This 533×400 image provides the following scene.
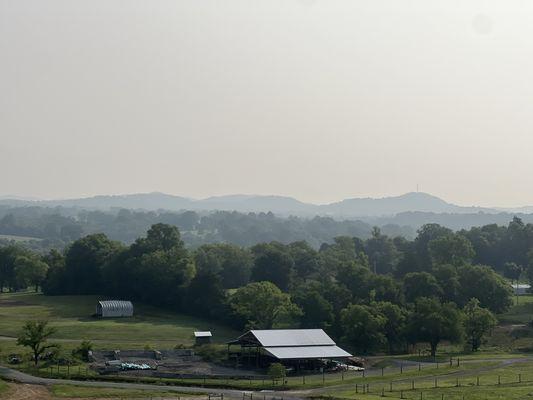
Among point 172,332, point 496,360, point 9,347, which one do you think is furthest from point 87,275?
point 496,360

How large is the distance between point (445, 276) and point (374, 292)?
14.4m

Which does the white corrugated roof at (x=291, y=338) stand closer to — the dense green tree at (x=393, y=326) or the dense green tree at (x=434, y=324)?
the dense green tree at (x=434, y=324)

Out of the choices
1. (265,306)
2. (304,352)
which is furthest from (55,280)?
(304,352)

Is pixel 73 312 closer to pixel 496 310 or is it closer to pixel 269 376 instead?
pixel 269 376

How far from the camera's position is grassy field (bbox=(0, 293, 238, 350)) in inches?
4055

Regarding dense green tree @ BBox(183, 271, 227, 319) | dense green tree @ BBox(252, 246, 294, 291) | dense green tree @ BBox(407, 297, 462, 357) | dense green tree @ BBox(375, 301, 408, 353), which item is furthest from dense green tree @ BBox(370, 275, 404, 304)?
dense green tree @ BBox(183, 271, 227, 319)

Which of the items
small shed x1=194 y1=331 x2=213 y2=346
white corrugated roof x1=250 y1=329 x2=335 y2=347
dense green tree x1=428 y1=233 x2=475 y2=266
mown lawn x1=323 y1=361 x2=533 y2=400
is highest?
dense green tree x1=428 y1=233 x2=475 y2=266

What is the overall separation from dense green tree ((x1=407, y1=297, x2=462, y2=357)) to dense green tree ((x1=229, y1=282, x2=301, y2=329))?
1616 centimetres

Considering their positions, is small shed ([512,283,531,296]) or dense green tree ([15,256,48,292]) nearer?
small shed ([512,283,531,296])

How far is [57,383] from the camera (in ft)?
249

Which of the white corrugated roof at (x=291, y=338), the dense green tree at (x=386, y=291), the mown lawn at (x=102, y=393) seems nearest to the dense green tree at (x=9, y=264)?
the dense green tree at (x=386, y=291)

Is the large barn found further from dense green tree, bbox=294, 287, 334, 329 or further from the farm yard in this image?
dense green tree, bbox=294, 287, 334, 329

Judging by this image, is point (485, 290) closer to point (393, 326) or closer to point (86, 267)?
point (393, 326)

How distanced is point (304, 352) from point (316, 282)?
36.5 meters
